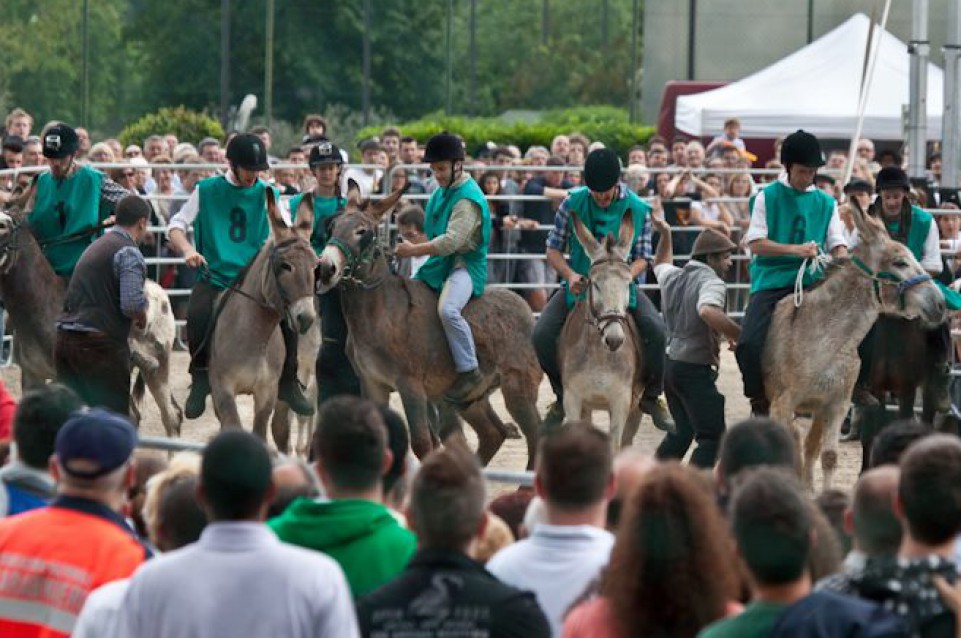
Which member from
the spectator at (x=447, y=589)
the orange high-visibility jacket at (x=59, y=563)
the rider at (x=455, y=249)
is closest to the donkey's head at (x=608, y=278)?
the rider at (x=455, y=249)

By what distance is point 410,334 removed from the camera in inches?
594

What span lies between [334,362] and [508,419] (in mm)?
3446

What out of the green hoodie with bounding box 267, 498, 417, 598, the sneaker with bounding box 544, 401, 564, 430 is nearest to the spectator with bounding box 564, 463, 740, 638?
the green hoodie with bounding box 267, 498, 417, 598

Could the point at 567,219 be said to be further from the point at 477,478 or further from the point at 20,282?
the point at 477,478

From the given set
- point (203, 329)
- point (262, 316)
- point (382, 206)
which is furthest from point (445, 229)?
point (203, 329)

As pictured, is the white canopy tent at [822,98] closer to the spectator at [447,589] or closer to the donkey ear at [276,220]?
the donkey ear at [276,220]

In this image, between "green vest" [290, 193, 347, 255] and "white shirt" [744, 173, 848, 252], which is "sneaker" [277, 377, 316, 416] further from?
"white shirt" [744, 173, 848, 252]

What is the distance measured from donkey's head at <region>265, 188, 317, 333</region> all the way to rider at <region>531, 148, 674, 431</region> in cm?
179

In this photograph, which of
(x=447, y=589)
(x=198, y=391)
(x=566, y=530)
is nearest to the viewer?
(x=447, y=589)

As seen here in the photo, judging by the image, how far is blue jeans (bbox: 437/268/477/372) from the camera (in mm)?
14961

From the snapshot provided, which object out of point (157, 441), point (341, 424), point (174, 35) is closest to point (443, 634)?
point (341, 424)

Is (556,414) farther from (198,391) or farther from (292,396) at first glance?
(198,391)

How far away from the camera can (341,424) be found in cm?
634

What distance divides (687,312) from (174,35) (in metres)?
51.6
